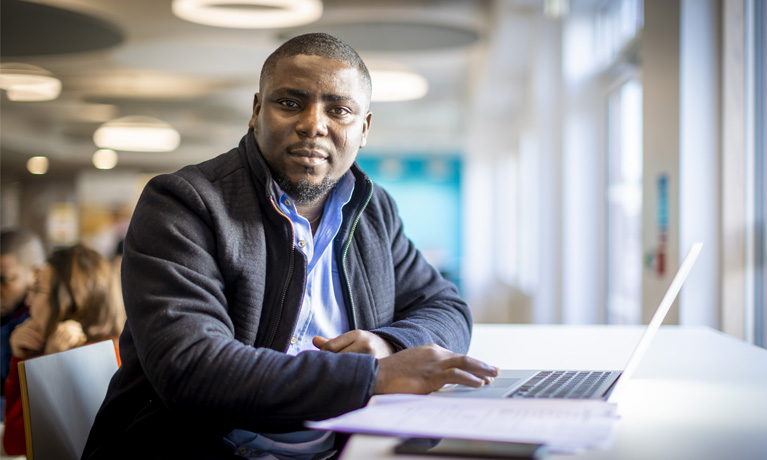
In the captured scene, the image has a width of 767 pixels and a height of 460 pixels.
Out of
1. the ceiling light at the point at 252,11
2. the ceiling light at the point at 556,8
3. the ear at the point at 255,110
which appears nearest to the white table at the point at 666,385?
the ear at the point at 255,110

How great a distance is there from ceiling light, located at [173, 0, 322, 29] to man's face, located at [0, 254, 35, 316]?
267cm

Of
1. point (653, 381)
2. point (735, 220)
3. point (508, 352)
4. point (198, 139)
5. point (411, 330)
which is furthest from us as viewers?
point (198, 139)

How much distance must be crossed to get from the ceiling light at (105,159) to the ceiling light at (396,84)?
446 cm

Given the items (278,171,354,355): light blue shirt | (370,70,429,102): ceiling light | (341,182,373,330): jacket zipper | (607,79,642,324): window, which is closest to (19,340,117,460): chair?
(278,171,354,355): light blue shirt

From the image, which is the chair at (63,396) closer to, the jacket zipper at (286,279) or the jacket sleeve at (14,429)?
the jacket zipper at (286,279)

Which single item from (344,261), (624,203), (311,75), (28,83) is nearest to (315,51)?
(311,75)

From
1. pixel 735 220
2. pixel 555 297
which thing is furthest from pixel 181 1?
pixel 735 220

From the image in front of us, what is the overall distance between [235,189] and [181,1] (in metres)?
4.73

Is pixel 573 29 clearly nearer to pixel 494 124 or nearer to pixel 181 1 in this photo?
pixel 181 1

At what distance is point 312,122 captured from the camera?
1.34 meters

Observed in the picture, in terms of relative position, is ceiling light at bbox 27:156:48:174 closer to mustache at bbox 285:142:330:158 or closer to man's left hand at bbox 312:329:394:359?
mustache at bbox 285:142:330:158

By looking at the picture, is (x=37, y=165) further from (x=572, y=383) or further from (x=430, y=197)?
(x=572, y=383)

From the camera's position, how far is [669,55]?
8.12 feet

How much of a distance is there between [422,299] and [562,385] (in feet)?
1.78
